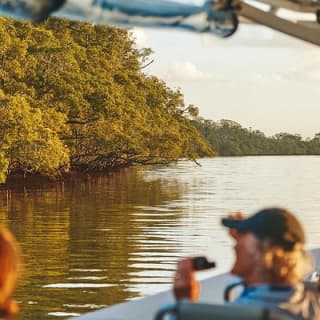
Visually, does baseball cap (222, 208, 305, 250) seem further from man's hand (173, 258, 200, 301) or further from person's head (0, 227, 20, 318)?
person's head (0, 227, 20, 318)

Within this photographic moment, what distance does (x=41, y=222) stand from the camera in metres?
29.0

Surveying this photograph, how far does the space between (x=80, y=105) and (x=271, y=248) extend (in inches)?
1814

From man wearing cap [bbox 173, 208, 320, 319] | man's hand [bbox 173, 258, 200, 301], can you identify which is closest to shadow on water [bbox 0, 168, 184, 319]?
man's hand [bbox 173, 258, 200, 301]

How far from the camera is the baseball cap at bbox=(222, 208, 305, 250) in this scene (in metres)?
3.15

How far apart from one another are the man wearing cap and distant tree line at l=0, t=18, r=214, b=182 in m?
36.9

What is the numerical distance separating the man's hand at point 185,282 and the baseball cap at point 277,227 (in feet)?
0.69

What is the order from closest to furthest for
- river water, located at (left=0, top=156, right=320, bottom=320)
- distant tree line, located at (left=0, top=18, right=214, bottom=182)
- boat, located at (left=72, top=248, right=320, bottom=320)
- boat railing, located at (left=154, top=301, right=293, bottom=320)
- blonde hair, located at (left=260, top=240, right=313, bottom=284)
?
boat railing, located at (left=154, top=301, right=293, bottom=320)
blonde hair, located at (left=260, top=240, right=313, bottom=284)
boat, located at (left=72, top=248, right=320, bottom=320)
river water, located at (left=0, top=156, right=320, bottom=320)
distant tree line, located at (left=0, top=18, right=214, bottom=182)

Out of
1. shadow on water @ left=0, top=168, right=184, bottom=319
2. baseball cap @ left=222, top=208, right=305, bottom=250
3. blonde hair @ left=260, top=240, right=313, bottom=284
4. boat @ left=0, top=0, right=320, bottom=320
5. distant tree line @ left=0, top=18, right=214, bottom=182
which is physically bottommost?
shadow on water @ left=0, top=168, right=184, bottom=319

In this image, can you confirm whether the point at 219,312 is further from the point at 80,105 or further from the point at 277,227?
the point at 80,105

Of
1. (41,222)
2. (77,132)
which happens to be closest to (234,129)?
(77,132)

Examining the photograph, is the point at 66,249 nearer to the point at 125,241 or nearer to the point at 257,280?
the point at 125,241

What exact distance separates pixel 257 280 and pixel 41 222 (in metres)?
26.1

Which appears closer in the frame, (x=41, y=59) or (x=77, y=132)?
(x=41, y=59)

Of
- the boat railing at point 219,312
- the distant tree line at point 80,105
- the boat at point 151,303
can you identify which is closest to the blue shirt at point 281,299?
the boat railing at point 219,312
